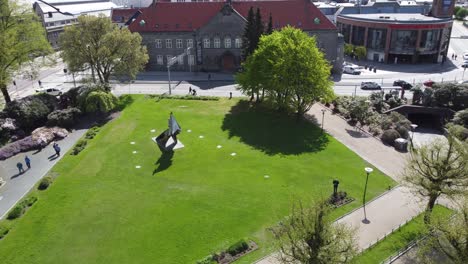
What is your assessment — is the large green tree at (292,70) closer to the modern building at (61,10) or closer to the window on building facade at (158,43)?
the window on building facade at (158,43)

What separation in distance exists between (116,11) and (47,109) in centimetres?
7269

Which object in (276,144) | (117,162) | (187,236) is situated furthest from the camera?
(276,144)

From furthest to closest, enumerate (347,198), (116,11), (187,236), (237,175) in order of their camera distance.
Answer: (116,11)
(237,175)
(347,198)
(187,236)

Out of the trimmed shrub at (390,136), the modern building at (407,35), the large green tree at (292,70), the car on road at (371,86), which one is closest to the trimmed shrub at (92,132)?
the large green tree at (292,70)

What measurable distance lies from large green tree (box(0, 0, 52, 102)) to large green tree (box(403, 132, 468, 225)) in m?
51.8

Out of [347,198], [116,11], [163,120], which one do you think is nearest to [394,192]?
[347,198]

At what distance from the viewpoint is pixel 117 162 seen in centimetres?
4025

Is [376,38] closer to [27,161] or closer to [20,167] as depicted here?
[27,161]

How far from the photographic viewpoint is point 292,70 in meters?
46.7

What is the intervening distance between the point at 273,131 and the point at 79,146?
2369 cm

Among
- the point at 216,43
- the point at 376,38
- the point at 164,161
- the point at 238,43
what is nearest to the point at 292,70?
the point at 164,161

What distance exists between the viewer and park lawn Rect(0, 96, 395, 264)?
27.5 metres

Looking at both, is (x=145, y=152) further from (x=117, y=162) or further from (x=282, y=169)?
(x=282, y=169)

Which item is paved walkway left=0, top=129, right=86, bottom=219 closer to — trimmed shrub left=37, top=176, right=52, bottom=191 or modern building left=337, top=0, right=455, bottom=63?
trimmed shrub left=37, top=176, right=52, bottom=191
